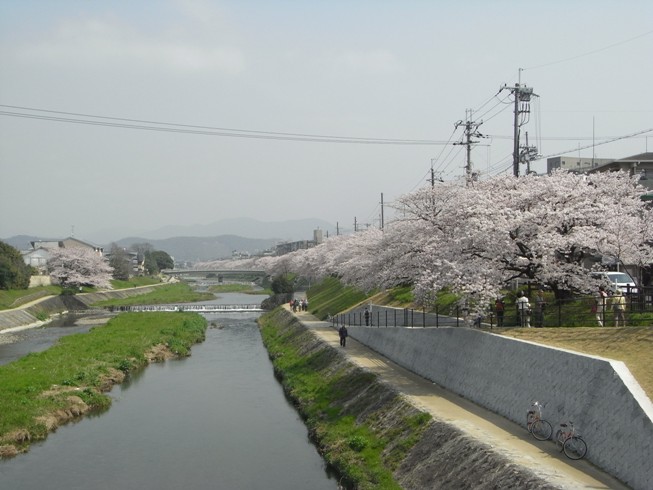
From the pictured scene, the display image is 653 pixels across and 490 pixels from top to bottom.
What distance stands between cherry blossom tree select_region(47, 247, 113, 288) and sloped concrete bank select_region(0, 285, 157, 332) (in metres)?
2.73

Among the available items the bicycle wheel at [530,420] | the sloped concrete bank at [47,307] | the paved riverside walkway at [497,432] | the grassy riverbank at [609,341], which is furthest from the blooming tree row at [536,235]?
the sloped concrete bank at [47,307]

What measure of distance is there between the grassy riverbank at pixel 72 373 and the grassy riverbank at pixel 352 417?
32.2ft

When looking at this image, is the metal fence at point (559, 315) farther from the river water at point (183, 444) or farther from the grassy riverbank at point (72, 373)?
the grassy riverbank at point (72, 373)

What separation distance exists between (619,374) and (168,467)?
14543 mm

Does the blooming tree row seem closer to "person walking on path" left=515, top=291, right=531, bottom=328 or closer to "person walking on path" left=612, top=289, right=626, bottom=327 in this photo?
"person walking on path" left=515, top=291, right=531, bottom=328

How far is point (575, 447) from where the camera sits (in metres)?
14.2

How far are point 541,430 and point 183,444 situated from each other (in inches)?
540

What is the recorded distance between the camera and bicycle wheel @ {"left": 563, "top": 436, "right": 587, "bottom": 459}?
1406cm

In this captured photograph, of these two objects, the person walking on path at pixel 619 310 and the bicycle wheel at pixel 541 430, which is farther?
the person walking on path at pixel 619 310

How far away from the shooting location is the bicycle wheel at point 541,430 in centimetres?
A: 1557

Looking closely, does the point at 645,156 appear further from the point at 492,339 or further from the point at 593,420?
the point at 593,420

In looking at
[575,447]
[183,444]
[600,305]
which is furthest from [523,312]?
[183,444]

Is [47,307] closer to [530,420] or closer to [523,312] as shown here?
[523,312]

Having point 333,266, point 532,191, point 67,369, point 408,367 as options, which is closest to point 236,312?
point 333,266
